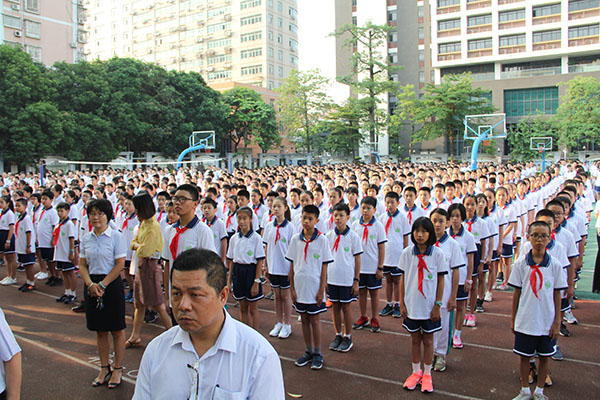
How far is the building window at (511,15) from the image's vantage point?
127 feet

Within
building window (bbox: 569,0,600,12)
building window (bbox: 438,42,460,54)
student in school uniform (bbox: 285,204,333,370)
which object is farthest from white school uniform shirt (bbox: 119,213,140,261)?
building window (bbox: 569,0,600,12)

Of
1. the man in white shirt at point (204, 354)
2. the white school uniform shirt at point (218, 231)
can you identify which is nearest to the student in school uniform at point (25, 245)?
the white school uniform shirt at point (218, 231)

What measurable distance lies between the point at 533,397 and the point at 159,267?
4007mm

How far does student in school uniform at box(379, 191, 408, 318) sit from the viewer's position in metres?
6.40

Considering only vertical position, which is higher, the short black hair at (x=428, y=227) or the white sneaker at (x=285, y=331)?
the short black hair at (x=428, y=227)

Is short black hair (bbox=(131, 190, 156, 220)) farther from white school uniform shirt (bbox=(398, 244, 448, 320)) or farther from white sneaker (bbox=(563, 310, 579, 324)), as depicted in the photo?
white sneaker (bbox=(563, 310, 579, 324))

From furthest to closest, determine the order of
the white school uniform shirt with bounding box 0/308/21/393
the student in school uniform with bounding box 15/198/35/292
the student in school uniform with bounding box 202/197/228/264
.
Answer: the student in school uniform with bounding box 15/198/35/292 → the student in school uniform with bounding box 202/197/228/264 → the white school uniform shirt with bounding box 0/308/21/393

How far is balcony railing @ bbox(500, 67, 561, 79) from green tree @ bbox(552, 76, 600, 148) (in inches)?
266

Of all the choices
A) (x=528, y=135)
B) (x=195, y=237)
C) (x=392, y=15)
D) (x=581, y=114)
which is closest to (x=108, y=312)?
(x=195, y=237)

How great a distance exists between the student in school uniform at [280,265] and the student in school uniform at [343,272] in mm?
743

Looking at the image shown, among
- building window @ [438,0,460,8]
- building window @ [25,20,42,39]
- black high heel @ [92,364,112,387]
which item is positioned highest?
building window @ [438,0,460,8]

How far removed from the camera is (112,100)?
30.7 meters

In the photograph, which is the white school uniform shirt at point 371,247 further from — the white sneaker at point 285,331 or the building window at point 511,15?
the building window at point 511,15

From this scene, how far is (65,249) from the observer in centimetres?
741
